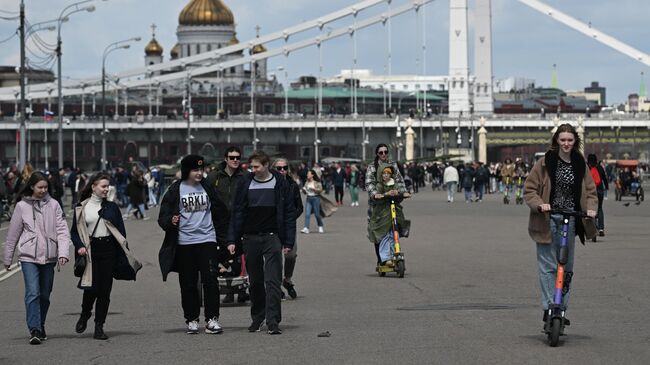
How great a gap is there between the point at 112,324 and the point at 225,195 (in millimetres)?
1846

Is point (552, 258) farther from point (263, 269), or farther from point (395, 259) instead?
point (395, 259)

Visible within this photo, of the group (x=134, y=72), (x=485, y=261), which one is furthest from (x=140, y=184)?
(x=134, y=72)

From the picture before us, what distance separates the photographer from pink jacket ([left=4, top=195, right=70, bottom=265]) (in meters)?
14.6

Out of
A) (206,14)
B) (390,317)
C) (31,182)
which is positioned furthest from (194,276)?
(206,14)

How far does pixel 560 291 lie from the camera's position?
44.4ft

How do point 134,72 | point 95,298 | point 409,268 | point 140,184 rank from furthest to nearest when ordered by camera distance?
point 134,72 < point 140,184 < point 409,268 < point 95,298

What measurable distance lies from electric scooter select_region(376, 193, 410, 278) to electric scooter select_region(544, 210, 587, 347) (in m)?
7.22

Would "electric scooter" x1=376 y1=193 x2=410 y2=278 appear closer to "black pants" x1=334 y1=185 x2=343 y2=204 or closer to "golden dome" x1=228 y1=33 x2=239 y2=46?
"black pants" x1=334 y1=185 x2=343 y2=204

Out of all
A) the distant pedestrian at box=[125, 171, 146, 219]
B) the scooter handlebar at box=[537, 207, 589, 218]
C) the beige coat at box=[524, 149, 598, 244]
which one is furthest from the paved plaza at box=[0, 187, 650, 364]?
the distant pedestrian at box=[125, 171, 146, 219]

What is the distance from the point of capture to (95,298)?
15.1m

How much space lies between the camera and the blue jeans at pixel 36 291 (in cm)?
1436

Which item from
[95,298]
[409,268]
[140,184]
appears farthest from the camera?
[140,184]

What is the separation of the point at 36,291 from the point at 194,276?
4.43 feet

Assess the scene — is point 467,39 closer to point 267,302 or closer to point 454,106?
point 454,106
